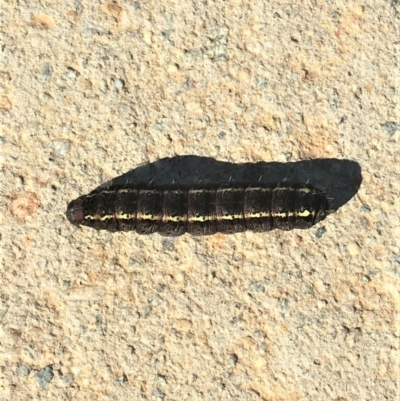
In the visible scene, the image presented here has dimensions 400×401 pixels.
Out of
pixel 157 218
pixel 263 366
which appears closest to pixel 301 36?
pixel 157 218

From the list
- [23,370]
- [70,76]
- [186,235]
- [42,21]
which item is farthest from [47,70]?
[23,370]

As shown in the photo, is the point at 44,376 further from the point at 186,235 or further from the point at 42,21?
the point at 42,21


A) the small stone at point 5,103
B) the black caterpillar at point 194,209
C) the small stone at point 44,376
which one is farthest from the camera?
the small stone at point 5,103

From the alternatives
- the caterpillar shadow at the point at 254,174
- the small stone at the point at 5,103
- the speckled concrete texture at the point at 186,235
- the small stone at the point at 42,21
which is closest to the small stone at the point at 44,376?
the speckled concrete texture at the point at 186,235

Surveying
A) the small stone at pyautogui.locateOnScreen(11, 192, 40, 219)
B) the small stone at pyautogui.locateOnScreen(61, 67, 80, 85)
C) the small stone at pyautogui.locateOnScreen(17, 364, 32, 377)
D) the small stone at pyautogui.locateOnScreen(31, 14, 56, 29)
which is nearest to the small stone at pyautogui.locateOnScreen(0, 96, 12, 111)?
the small stone at pyautogui.locateOnScreen(61, 67, 80, 85)

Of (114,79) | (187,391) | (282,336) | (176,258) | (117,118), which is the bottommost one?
(187,391)

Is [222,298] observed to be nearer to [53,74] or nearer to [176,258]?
[176,258]

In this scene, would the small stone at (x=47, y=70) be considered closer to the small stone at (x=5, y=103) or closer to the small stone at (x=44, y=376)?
the small stone at (x=5, y=103)

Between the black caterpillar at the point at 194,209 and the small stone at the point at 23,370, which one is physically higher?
the black caterpillar at the point at 194,209
